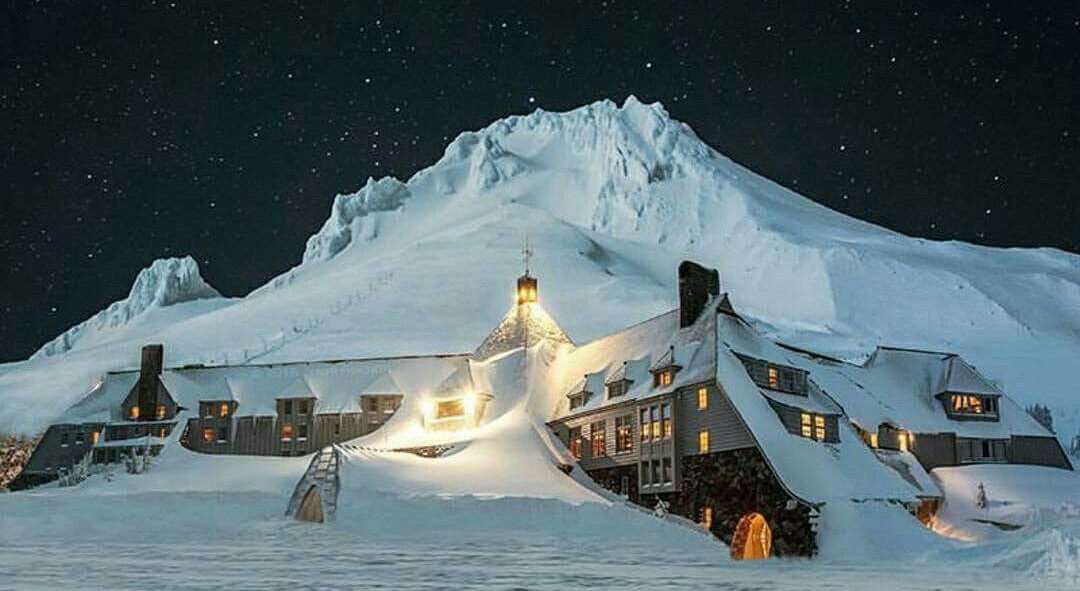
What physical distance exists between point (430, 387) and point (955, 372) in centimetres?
2784

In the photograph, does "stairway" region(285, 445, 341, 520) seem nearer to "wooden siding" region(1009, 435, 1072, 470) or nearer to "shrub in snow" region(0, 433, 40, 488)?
"wooden siding" region(1009, 435, 1072, 470)

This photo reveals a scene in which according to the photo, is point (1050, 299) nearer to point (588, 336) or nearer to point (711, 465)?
point (588, 336)

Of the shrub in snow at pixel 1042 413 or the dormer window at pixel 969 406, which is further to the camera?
the shrub in snow at pixel 1042 413

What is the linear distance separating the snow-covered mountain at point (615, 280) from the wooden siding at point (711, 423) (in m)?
51.5

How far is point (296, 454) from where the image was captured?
194 feet

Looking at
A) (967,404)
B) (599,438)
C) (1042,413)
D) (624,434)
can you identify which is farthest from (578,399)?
(1042,413)

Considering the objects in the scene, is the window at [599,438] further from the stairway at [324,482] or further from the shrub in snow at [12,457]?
the shrub in snow at [12,457]

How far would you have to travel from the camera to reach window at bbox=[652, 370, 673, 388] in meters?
42.4

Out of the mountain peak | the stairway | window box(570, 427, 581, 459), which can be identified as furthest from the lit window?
the mountain peak

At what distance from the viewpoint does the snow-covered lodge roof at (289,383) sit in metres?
59.6

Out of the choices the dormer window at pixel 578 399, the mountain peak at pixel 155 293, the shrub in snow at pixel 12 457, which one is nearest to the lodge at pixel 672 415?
the dormer window at pixel 578 399

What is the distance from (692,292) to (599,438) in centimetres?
773

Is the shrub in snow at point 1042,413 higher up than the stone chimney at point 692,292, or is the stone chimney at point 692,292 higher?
the stone chimney at point 692,292

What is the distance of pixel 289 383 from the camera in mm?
61656
